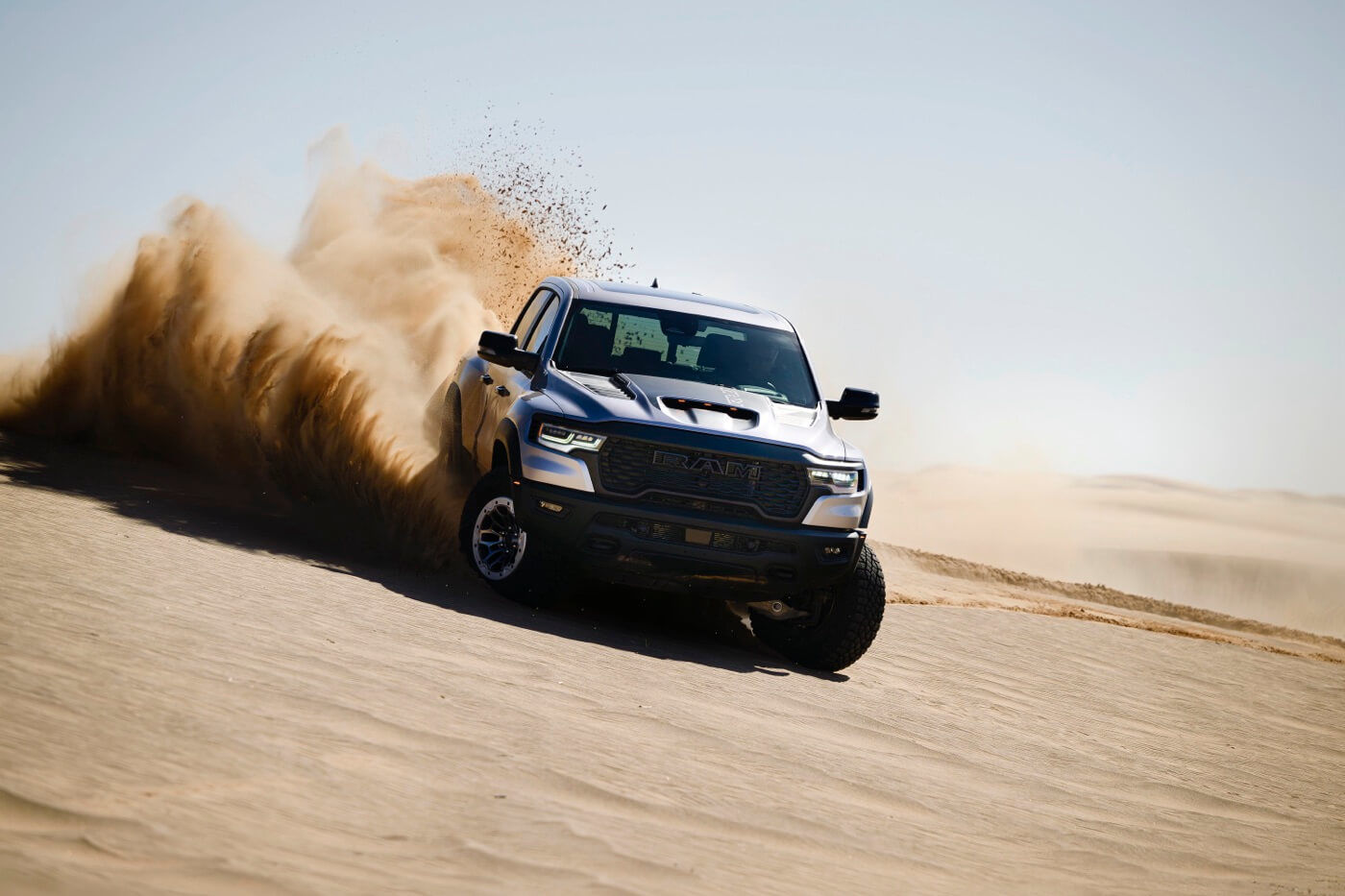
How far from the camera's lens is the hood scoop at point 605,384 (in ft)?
25.7

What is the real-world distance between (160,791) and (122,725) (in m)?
0.55

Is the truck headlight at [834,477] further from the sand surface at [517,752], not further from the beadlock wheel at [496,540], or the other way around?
the beadlock wheel at [496,540]

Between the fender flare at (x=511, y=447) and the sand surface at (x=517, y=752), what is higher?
the fender flare at (x=511, y=447)

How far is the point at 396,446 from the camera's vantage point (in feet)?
33.3

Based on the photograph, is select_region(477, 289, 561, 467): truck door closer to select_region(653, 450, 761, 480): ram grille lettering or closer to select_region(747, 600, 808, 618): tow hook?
select_region(653, 450, 761, 480): ram grille lettering

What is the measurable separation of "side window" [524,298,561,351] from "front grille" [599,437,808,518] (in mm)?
1534

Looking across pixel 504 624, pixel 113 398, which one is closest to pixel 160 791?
pixel 504 624

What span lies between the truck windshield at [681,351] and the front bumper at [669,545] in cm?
116

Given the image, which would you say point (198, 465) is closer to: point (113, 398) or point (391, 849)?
point (113, 398)

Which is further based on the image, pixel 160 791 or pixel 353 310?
pixel 353 310

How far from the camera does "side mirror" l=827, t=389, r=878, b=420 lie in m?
8.54

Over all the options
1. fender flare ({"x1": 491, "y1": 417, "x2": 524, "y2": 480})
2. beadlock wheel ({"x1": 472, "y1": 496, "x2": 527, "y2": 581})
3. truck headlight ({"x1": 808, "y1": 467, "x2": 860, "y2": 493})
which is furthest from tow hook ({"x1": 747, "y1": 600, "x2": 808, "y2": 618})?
fender flare ({"x1": 491, "y1": 417, "x2": 524, "y2": 480})

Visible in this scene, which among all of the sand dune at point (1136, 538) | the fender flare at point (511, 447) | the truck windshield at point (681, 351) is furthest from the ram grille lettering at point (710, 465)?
the sand dune at point (1136, 538)

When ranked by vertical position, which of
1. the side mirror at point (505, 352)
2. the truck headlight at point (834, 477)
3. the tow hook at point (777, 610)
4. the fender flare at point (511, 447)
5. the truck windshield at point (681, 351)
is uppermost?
the truck windshield at point (681, 351)
